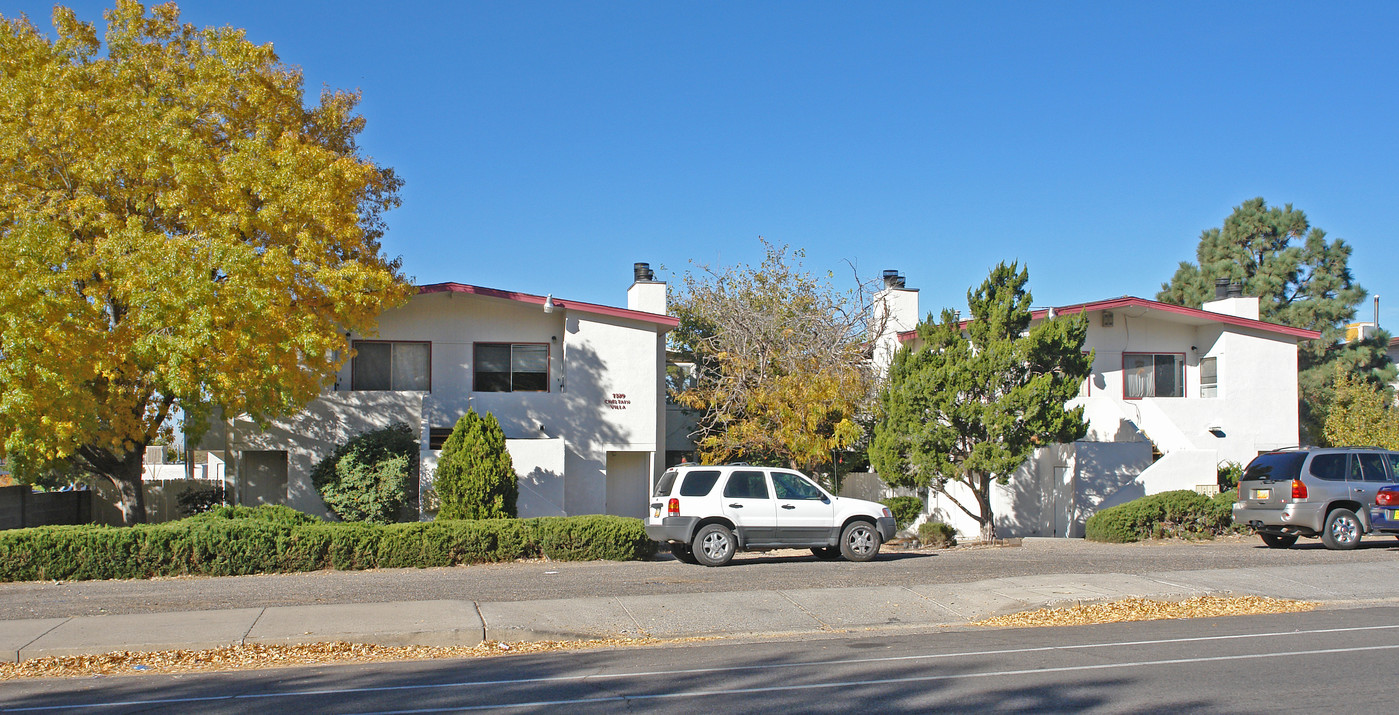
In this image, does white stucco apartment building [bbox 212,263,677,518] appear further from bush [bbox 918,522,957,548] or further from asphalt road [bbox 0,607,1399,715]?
asphalt road [bbox 0,607,1399,715]

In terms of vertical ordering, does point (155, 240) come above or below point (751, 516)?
above

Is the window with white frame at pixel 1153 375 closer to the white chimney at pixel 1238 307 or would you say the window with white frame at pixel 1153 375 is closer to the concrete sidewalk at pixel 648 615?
the white chimney at pixel 1238 307

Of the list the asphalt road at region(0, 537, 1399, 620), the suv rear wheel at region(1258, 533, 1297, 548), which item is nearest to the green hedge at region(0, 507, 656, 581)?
the asphalt road at region(0, 537, 1399, 620)

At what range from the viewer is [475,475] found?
20156 mm

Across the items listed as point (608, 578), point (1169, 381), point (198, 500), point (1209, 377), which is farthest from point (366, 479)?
point (1209, 377)

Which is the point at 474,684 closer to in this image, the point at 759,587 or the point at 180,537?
the point at 759,587

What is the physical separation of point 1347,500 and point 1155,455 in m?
8.65

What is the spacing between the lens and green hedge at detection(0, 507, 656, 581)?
50.2 feet

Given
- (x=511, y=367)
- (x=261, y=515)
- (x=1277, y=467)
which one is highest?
(x=511, y=367)

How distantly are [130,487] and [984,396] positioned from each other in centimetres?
1749

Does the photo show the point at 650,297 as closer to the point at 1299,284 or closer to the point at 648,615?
the point at 648,615

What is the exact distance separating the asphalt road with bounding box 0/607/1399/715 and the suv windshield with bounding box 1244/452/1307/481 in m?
7.47

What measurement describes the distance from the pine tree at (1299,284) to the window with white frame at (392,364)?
32.2 metres

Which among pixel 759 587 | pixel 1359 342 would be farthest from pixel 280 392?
pixel 1359 342
